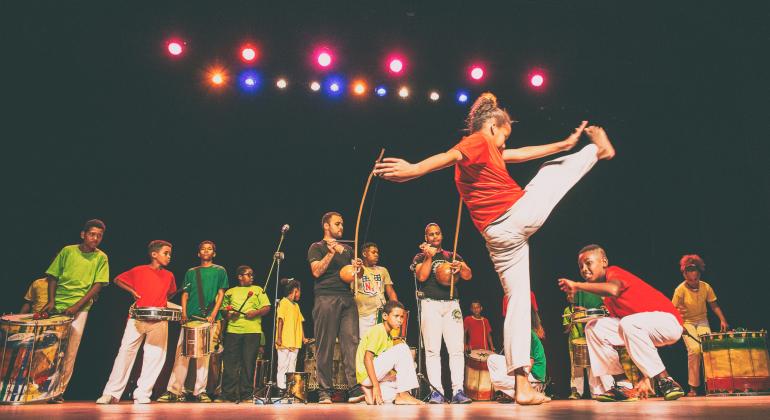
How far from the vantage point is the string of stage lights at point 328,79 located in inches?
288

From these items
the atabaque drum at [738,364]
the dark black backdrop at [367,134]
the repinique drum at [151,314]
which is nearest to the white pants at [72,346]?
the repinique drum at [151,314]

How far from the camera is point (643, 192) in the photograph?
25.6 ft

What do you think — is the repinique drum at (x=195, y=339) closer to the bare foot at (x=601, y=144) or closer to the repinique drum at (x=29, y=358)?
the repinique drum at (x=29, y=358)

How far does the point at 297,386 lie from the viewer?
530 centimetres

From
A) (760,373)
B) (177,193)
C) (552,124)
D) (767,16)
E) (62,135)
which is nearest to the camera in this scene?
(760,373)

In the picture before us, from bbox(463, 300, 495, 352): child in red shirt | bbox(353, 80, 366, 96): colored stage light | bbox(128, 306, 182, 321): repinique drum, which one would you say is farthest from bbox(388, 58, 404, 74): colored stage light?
bbox(128, 306, 182, 321): repinique drum

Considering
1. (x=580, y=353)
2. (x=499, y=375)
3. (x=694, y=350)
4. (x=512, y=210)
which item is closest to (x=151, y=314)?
(x=499, y=375)

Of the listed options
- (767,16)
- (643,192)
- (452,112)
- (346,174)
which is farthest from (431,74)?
(767,16)

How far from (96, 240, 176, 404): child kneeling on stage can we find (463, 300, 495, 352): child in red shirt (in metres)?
3.70

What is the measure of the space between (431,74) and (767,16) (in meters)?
3.78

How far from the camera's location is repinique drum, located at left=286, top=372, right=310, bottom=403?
5.26 m

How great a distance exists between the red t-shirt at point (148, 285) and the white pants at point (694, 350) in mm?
5748

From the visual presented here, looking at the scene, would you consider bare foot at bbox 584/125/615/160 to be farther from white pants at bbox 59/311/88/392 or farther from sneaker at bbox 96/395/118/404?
white pants at bbox 59/311/88/392

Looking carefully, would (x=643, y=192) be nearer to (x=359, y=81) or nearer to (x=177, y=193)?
(x=359, y=81)
